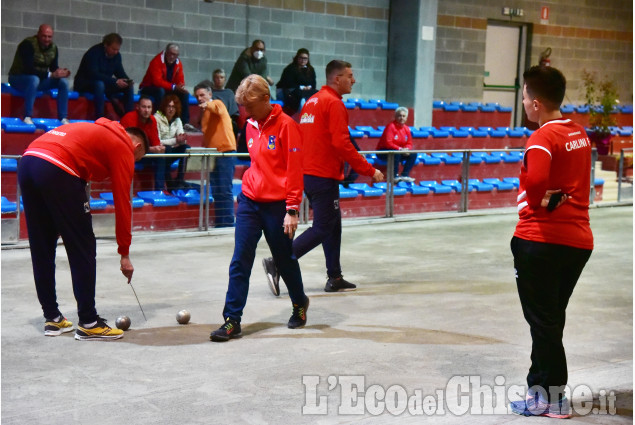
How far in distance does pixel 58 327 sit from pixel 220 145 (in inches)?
218

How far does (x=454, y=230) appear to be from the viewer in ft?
36.8

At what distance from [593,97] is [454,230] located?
424 inches

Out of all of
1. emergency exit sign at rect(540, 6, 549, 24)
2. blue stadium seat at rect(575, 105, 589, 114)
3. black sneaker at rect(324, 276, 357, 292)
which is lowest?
black sneaker at rect(324, 276, 357, 292)

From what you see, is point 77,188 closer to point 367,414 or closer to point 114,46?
point 367,414

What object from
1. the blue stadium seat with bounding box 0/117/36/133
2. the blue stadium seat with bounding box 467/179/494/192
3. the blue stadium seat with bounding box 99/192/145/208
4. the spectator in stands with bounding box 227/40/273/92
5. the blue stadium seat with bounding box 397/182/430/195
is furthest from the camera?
the blue stadium seat with bounding box 467/179/494/192

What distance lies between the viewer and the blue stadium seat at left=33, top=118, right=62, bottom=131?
10.7 meters

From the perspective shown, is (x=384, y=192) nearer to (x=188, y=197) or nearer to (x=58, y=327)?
(x=188, y=197)

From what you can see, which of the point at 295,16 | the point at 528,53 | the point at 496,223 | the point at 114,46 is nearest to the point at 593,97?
the point at 528,53

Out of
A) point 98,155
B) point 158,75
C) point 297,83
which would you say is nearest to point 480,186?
point 297,83

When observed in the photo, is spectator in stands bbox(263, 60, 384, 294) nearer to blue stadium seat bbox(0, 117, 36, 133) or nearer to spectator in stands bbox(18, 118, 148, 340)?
spectator in stands bbox(18, 118, 148, 340)

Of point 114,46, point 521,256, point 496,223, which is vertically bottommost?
point 496,223

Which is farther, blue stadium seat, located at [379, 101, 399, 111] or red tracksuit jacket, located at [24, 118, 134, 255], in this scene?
blue stadium seat, located at [379, 101, 399, 111]

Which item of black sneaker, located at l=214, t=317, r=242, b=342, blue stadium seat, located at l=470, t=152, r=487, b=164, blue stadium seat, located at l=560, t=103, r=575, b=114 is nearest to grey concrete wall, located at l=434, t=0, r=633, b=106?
blue stadium seat, located at l=560, t=103, r=575, b=114

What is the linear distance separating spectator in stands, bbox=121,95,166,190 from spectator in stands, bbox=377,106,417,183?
11.3ft
